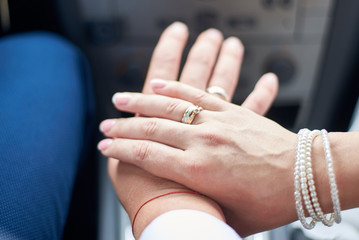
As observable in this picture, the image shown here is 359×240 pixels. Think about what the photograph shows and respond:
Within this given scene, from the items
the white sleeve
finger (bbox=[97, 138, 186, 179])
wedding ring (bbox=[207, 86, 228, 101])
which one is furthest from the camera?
wedding ring (bbox=[207, 86, 228, 101])

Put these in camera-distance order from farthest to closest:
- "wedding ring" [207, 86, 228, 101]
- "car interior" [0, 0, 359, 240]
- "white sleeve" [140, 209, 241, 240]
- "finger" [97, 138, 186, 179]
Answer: "car interior" [0, 0, 359, 240], "wedding ring" [207, 86, 228, 101], "finger" [97, 138, 186, 179], "white sleeve" [140, 209, 241, 240]

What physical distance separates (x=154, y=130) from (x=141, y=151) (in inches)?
1.4

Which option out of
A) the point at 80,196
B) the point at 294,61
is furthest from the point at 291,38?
the point at 80,196

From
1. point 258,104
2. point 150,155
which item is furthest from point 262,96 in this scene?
point 150,155

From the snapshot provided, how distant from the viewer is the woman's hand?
0.47m

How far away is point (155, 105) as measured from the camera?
539 mm

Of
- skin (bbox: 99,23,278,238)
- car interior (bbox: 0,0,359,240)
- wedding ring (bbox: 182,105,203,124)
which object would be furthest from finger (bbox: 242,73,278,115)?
car interior (bbox: 0,0,359,240)

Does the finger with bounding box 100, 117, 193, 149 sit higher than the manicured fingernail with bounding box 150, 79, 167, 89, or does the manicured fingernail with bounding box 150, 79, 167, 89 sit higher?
the manicured fingernail with bounding box 150, 79, 167, 89

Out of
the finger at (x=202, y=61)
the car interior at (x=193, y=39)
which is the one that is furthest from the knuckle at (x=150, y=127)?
the car interior at (x=193, y=39)

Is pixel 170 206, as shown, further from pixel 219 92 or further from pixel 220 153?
pixel 219 92

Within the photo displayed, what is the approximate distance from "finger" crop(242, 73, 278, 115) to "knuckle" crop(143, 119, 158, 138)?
0.17 m

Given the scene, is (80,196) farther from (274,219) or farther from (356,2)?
(356,2)

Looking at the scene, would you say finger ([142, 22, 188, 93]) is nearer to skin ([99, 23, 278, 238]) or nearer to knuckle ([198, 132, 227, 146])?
skin ([99, 23, 278, 238])

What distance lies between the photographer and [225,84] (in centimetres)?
63
